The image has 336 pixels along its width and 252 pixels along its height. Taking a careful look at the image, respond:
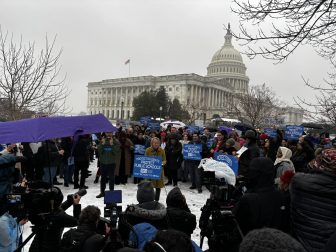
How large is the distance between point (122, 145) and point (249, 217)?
8316 millimetres

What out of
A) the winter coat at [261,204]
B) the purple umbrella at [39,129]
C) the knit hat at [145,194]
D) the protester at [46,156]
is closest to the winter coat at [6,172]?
the purple umbrella at [39,129]

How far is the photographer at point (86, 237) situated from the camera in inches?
131

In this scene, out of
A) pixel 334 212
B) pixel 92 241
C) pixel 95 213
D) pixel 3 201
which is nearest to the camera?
pixel 334 212

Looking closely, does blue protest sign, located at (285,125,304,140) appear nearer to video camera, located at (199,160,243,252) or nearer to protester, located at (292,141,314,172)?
protester, located at (292,141,314,172)

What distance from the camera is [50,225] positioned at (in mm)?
3783

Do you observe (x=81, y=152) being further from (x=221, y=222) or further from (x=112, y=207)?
(x=221, y=222)

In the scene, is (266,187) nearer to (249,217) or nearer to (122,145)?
(249,217)

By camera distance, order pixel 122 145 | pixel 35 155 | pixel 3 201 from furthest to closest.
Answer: pixel 122 145 < pixel 35 155 < pixel 3 201

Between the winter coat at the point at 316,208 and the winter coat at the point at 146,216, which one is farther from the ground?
the winter coat at the point at 316,208

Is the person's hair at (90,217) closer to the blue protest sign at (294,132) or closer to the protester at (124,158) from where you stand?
the protester at (124,158)

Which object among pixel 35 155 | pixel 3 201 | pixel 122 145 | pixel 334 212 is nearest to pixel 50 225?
pixel 3 201

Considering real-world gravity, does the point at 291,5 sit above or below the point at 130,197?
above

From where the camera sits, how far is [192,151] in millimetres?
10727

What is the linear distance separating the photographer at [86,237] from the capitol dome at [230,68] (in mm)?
117045
